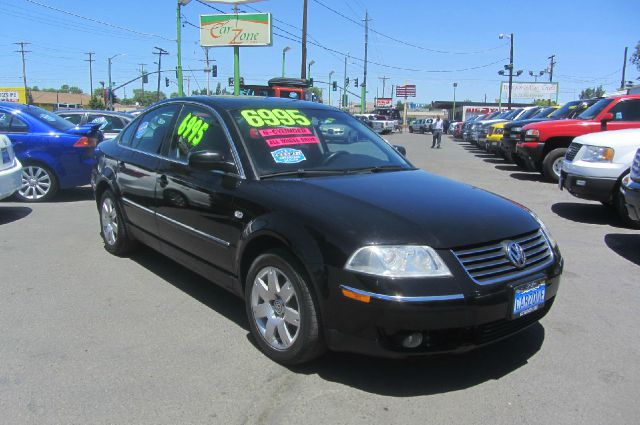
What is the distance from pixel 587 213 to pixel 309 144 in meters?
6.38

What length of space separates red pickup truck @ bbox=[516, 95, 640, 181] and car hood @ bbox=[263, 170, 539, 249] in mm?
8434

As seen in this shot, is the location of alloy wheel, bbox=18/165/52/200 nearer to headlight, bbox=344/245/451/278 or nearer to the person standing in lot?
headlight, bbox=344/245/451/278

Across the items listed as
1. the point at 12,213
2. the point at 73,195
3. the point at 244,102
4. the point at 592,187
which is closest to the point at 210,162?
the point at 244,102

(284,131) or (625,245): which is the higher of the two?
(284,131)

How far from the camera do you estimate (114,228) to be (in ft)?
18.3

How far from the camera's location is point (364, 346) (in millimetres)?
2852

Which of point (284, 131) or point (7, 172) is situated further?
point (7, 172)

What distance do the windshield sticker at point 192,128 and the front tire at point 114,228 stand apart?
1396 millimetres

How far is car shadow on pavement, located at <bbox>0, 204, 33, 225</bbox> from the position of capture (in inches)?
296

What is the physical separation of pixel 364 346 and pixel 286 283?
623 millimetres

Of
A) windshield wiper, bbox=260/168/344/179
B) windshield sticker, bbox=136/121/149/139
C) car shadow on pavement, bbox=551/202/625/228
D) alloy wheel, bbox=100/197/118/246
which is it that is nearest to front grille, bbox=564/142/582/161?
car shadow on pavement, bbox=551/202/625/228

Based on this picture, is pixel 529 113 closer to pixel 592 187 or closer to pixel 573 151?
pixel 573 151

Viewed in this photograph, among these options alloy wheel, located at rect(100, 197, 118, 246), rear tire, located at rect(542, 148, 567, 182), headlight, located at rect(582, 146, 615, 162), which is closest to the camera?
alloy wheel, located at rect(100, 197, 118, 246)

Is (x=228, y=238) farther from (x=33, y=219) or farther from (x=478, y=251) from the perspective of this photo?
(x=33, y=219)
